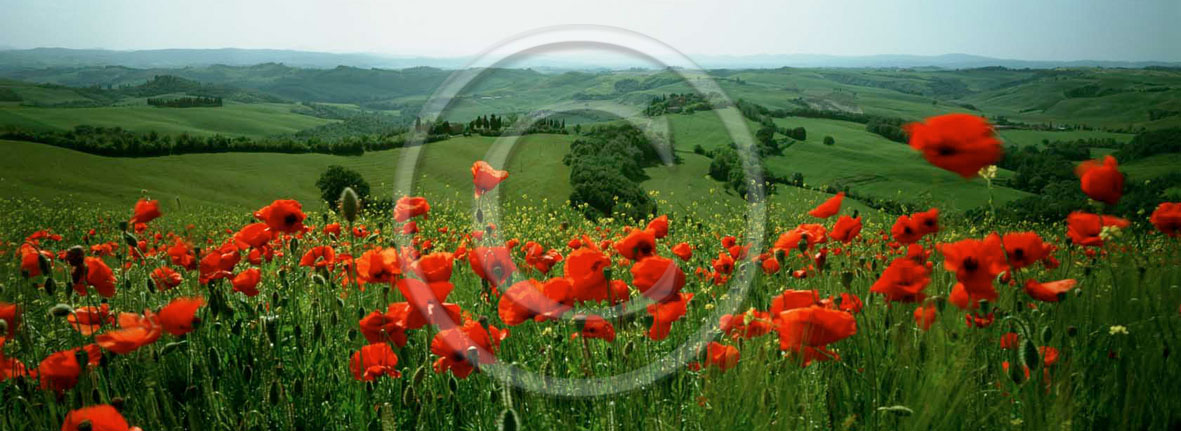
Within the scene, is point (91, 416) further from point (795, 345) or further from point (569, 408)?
point (795, 345)

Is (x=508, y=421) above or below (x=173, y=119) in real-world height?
above

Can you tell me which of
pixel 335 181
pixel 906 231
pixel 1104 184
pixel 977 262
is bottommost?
pixel 335 181

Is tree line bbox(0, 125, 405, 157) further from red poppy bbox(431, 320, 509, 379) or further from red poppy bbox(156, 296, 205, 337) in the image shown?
red poppy bbox(431, 320, 509, 379)

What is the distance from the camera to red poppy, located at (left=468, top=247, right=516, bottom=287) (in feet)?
9.15

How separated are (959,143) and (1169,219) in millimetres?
2142

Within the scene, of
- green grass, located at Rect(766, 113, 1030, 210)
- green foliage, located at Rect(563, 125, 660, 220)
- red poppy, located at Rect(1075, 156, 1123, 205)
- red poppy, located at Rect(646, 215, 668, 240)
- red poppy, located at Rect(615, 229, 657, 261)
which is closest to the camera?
red poppy, located at Rect(1075, 156, 1123, 205)

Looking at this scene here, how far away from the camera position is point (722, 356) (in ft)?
7.16

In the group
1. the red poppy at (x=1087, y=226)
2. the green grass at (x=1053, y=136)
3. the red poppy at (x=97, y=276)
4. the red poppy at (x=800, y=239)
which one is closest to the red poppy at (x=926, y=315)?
the red poppy at (x=800, y=239)

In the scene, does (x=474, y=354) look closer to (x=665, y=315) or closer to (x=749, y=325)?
(x=665, y=315)

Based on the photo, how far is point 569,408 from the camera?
7.50 ft

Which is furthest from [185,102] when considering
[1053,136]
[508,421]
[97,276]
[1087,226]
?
[1053,136]

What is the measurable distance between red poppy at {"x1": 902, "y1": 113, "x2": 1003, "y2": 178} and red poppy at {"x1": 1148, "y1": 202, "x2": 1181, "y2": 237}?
2.03 metres

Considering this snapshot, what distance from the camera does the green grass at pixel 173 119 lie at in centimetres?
9231

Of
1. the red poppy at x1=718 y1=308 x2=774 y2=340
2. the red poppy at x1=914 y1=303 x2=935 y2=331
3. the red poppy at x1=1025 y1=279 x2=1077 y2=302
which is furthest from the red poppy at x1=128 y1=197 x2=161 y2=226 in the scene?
the red poppy at x1=1025 y1=279 x2=1077 y2=302
